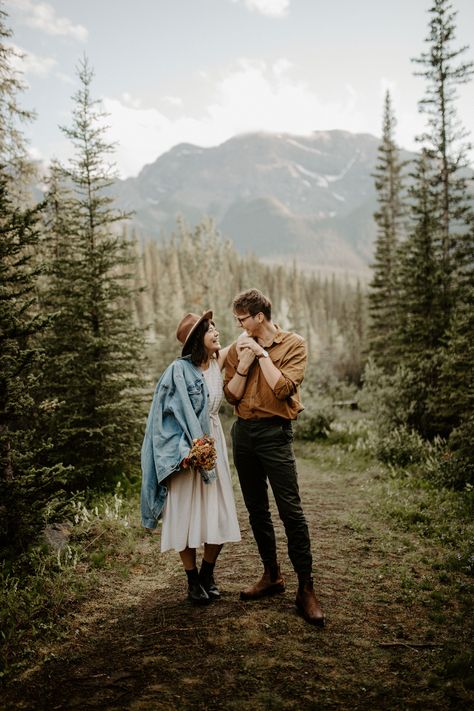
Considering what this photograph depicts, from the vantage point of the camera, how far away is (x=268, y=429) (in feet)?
13.1

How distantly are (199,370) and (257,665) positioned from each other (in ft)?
7.24

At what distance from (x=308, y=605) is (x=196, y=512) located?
3.70ft

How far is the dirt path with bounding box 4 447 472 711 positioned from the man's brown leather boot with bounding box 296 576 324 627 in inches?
2.5

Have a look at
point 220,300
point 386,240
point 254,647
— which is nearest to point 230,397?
point 254,647

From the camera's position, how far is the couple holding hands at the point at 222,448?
3877 mm

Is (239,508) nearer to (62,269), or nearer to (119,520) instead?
(119,520)

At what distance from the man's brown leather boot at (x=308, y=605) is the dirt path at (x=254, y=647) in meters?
0.06

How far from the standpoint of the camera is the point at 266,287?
105688 millimetres

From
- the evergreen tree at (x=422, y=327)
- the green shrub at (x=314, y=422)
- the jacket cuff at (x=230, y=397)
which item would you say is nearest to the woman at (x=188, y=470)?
the jacket cuff at (x=230, y=397)

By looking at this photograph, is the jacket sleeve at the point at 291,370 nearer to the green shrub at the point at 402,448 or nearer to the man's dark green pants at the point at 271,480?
the man's dark green pants at the point at 271,480

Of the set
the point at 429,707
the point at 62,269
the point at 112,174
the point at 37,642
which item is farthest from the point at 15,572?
the point at 112,174

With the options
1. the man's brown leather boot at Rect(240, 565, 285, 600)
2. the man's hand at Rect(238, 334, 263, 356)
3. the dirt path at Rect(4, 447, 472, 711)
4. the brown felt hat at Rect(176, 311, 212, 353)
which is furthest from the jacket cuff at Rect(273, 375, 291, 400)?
the dirt path at Rect(4, 447, 472, 711)

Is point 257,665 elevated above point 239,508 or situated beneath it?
elevated above

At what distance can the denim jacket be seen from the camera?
3893mm
